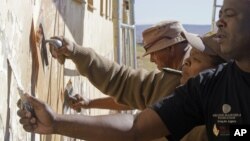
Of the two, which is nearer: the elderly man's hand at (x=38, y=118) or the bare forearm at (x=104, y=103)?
the elderly man's hand at (x=38, y=118)

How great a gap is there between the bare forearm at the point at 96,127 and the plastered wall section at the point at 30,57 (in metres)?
0.30

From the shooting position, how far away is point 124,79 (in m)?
4.47

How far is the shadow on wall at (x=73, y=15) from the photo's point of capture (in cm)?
445

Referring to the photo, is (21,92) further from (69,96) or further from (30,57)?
(69,96)

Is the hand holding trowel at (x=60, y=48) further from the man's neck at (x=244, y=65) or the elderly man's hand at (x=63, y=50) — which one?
the man's neck at (x=244, y=65)

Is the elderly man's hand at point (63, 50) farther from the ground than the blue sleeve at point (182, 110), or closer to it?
farther from the ground

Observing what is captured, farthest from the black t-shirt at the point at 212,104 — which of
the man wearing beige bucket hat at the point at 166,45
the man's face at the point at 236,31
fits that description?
the man wearing beige bucket hat at the point at 166,45

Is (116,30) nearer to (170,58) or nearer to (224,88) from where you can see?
(170,58)

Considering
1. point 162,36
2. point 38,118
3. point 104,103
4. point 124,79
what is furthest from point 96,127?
point 104,103

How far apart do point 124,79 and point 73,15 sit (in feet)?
3.31

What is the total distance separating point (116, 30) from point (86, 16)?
2455 mm

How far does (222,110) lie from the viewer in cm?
270

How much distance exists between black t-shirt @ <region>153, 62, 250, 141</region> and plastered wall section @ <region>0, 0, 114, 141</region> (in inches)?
30.4

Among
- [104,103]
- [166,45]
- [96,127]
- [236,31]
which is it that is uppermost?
[236,31]
